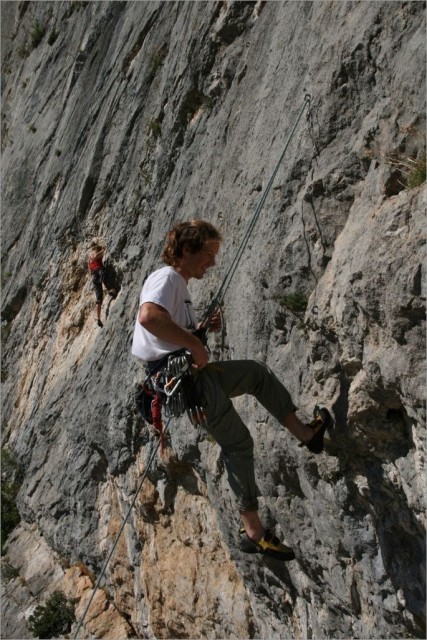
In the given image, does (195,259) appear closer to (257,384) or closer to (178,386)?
(178,386)

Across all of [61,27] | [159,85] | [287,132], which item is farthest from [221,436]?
[61,27]

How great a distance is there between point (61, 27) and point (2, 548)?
12.1m

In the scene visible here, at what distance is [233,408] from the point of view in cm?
498

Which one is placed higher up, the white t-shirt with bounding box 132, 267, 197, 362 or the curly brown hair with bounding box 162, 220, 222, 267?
the curly brown hair with bounding box 162, 220, 222, 267

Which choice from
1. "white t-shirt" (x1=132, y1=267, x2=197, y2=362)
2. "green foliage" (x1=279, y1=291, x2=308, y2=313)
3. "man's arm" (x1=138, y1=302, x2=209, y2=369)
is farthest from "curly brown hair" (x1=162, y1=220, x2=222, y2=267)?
"green foliage" (x1=279, y1=291, x2=308, y2=313)

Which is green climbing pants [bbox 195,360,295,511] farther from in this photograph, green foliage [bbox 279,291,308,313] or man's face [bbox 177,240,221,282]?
man's face [bbox 177,240,221,282]

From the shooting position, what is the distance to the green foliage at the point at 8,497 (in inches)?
469

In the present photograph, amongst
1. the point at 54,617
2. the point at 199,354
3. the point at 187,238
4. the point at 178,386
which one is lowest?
the point at 54,617

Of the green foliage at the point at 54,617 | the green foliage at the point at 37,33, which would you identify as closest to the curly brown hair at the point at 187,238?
the green foliage at the point at 54,617

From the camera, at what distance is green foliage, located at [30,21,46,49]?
1828cm

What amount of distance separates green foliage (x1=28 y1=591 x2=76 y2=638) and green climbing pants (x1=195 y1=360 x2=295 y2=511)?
528 centimetres

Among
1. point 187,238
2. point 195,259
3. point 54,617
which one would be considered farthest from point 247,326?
point 54,617

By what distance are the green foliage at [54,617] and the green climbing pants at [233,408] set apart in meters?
5.28

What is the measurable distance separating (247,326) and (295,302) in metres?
0.76
